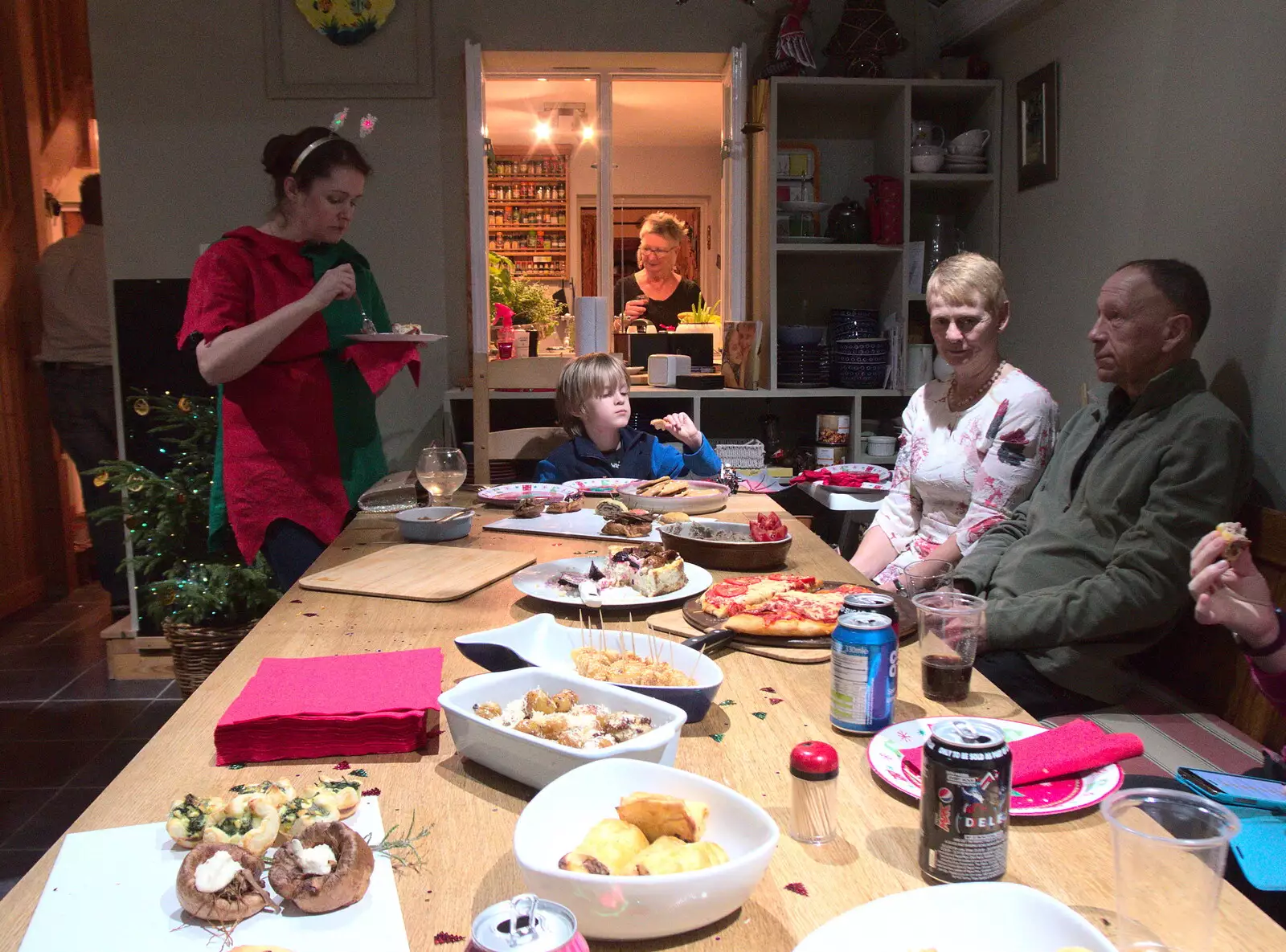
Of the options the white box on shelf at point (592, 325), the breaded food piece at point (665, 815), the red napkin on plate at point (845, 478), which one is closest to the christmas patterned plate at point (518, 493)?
the red napkin on plate at point (845, 478)

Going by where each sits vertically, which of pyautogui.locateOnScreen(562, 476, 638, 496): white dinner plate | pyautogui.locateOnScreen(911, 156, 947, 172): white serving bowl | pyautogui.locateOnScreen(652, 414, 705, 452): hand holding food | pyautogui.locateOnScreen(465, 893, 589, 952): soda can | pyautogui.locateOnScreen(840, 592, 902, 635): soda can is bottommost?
pyautogui.locateOnScreen(562, 476, 638, 496): white dinner plate

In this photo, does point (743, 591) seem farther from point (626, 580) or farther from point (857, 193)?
point (857, 193)

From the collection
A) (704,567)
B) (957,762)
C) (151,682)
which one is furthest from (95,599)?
(957,762)

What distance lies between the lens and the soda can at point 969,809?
80 centimetres

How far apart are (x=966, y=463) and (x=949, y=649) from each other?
142 centimetres

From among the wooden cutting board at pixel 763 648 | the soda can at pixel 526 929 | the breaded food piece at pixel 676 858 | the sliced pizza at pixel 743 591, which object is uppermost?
the soda can at pixel 526 929

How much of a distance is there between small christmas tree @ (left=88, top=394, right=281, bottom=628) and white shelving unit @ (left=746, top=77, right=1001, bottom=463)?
6.83 ft

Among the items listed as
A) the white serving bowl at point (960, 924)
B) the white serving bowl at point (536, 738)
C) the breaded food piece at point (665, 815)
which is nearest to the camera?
the white serving bowl at point (960, 924)

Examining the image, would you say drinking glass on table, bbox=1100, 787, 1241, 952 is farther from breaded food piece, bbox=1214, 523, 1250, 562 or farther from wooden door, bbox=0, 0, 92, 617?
wooden door, bbox=0, 0, 92, 617

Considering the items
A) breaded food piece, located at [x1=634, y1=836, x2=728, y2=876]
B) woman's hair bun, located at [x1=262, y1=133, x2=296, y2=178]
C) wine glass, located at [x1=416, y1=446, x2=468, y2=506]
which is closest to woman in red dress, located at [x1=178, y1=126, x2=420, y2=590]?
woman's hair bun, located at [x1=262, y1=133, x2=296, y2=178]

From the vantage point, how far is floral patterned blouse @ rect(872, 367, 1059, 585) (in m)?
2.46

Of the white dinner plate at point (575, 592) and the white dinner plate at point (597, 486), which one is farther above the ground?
the white dinner plate at point (597, 486)

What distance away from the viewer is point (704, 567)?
1.86 meters

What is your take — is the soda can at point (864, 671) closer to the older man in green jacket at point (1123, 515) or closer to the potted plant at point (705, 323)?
the older man in green jacket at point (1123, 515)
